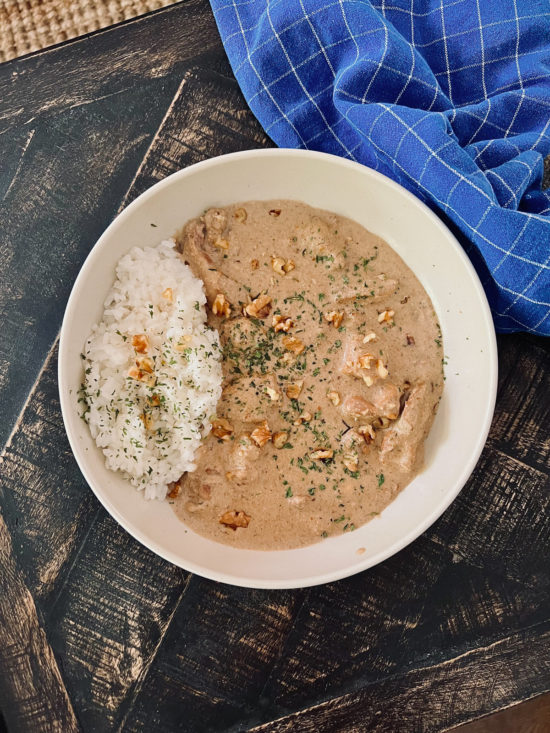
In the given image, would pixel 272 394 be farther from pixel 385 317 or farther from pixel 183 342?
pixel 385 317

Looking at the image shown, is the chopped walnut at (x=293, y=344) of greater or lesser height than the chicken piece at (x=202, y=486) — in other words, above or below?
above

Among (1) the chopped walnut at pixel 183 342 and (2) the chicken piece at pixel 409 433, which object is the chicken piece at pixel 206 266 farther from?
(2) the chicken piece at pixel 409 433

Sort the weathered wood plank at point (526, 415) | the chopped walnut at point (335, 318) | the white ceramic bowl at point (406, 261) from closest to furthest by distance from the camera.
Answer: the white ceramic bowl at point (406, 261) < the chopped walnut at point (335, 318) < the weathered wood plank at point (526, 415)

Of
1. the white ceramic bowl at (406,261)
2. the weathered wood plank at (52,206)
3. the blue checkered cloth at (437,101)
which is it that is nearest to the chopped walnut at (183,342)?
the white ceramic bowl at (406,261)

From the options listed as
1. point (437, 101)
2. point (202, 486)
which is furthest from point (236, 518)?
point (437, 101)

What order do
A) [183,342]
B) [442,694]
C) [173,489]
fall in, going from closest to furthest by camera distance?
[183,342], [173,489], [442,694]

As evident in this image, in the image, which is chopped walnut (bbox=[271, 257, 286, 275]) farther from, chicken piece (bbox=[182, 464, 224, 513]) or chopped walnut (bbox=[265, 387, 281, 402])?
chicken piece (bbox=[182, 464, 224, 513])
